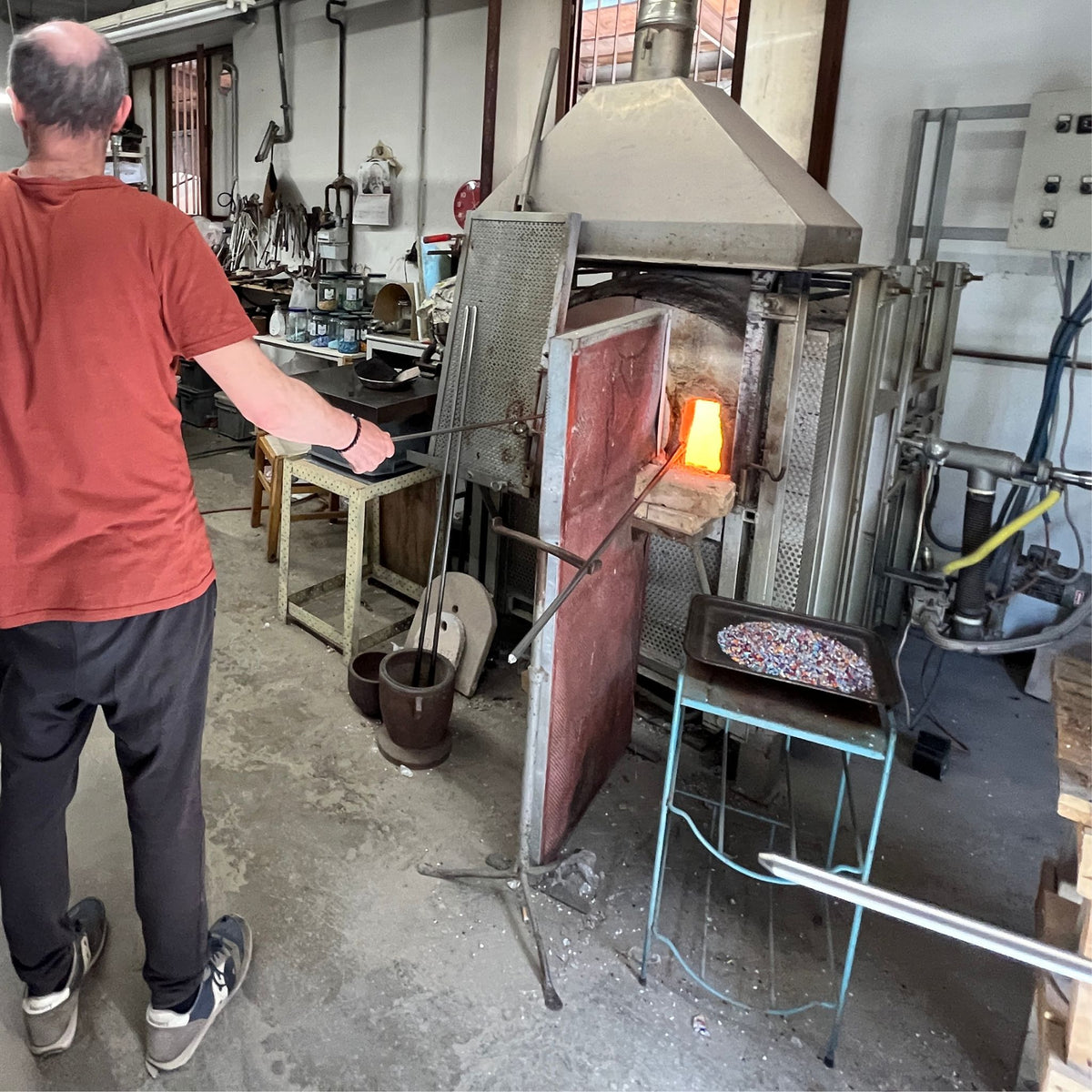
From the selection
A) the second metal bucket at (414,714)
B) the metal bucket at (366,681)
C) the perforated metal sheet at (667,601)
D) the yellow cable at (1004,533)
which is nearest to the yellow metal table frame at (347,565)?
the metal bucket at (366,681)

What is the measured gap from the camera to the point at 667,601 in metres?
2.47

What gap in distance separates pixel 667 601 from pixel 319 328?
9.37ft

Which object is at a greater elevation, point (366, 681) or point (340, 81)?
point (340, 81)

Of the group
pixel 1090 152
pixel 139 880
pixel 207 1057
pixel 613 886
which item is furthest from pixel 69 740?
pixel 1090 152

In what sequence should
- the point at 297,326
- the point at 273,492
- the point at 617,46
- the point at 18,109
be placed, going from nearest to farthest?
the point at 18,109 < the point at 273,492 < the point at 617,46 < the point at 297,326

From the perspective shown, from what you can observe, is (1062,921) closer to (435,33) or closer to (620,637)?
(620,637)

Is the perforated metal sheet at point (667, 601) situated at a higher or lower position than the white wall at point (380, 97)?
lower

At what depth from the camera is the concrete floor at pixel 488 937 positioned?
1.48 meters

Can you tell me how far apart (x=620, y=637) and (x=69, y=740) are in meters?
1.24

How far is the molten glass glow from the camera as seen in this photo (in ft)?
7.11

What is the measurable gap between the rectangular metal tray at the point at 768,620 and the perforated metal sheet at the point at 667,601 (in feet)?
2.06

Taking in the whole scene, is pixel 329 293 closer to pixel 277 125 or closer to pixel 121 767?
pixel 277 125

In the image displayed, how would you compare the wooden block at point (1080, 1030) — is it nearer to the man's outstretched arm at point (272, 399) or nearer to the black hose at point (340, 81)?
the man's outstretched arm at point (272, 399)

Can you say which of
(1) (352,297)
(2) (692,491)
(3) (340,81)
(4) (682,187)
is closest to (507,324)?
(4) (682,187)
